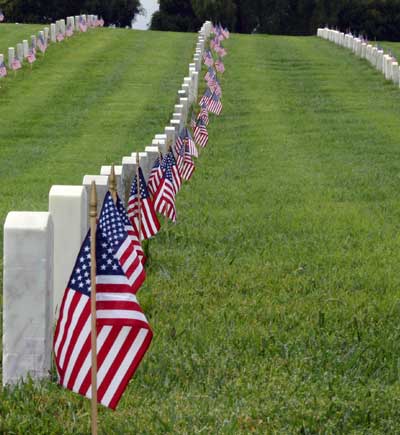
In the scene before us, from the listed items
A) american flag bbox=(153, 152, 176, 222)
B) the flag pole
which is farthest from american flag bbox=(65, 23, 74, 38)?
the flag pole

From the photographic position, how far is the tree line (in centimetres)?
7438

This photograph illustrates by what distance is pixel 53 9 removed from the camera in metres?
78.2

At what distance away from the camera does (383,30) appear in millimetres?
77625

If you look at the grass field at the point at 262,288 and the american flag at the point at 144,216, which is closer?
the grass field at the point at 262,288

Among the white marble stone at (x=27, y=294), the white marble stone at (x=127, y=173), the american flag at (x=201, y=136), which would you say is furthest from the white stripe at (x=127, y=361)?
the american flag at (x=201, y=136)

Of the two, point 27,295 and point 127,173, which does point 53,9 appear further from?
point 27,295

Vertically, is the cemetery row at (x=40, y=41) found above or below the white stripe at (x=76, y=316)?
below

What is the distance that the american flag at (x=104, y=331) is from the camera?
6016 mm

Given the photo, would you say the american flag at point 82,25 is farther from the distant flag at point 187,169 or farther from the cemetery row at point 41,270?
the cemetery row at point 41,270

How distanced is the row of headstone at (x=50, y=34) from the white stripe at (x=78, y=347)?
30550 millimetres

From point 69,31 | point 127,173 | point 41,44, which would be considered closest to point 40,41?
point 41,44

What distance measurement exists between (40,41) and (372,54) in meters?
12.1

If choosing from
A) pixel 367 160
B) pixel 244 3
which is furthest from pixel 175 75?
pixel 244 3

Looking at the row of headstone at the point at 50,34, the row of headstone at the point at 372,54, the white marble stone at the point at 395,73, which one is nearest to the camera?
the white marble stone at the point at 395,73
